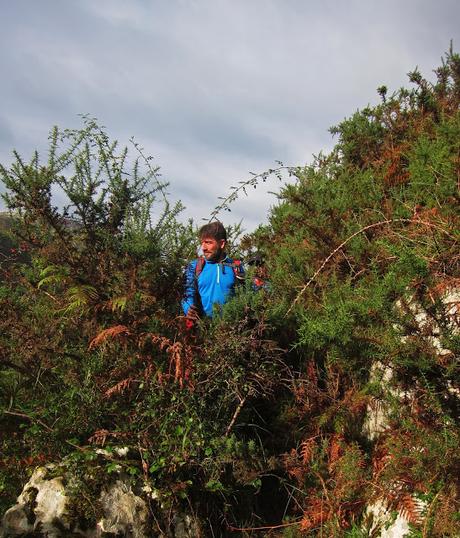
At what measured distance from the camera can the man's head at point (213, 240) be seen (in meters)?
4.80

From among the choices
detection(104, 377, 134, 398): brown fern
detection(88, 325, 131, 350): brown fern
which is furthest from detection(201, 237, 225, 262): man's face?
detection(104, 377, 134, 398): brown fern

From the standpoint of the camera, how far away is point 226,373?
12.2 ft

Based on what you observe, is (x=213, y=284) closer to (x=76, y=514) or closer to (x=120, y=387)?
(x=120, y=387)

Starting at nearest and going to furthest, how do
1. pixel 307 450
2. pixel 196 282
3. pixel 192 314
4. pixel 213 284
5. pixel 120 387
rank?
pixel 120 387
pixel 307 450
pixel 192 314
pixel 196 282
pixel 213 284

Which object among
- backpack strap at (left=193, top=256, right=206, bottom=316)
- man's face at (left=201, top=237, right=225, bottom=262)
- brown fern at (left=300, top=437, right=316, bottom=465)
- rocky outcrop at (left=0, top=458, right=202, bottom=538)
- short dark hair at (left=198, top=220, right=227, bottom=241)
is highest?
short dark hair at (left=198, top=220, right=227, bottom=241)

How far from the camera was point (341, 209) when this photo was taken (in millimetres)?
5672

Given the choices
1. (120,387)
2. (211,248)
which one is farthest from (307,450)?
(211,248)

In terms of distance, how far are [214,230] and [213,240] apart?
115 millimetres

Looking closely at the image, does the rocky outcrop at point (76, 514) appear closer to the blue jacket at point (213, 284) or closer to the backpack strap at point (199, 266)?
the blue jacket at point (213, 284)

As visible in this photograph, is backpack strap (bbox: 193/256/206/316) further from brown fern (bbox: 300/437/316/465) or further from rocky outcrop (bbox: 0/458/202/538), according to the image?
rocky outcrop (bbox: 0/458/202/538)

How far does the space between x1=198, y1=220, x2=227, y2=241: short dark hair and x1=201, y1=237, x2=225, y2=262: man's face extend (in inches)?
1.4

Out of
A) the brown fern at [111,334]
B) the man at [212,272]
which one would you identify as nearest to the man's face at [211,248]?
the man at [212,272]

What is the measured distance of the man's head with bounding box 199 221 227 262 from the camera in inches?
189

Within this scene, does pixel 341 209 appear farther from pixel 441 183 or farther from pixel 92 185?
pixel 92 185
